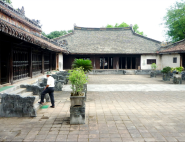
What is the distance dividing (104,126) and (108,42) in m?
21.6

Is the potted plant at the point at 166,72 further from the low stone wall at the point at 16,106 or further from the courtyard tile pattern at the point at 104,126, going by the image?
the low stone wall at the point at 16,106

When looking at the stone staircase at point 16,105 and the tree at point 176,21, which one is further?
the tree at point 176,21

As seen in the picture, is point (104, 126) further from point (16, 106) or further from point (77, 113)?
point (16, 106)

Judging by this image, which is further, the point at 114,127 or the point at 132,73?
the point at 132,73

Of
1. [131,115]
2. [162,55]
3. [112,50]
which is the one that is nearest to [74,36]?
[112,50]

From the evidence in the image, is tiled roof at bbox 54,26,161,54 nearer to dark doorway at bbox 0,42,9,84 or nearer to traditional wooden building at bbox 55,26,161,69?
traditional wooden building at bbox 55,26,161,69

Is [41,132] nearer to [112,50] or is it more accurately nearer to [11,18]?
[11,18]

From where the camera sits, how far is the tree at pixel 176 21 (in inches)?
1049

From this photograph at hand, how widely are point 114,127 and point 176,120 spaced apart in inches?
83.2

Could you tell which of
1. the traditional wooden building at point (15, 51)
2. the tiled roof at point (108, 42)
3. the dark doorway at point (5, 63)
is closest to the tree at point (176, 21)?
the tiled roof at point (108, 42)

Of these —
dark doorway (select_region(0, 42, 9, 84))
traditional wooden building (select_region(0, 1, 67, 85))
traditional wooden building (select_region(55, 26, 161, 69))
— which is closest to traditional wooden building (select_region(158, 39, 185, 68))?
traditional wooden building (select_region(55, 26, 161, 69))

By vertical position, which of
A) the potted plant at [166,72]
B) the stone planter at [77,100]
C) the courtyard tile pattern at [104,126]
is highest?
the potted plant at [166,72]

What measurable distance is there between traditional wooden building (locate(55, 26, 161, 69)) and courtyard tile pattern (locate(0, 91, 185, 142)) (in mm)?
17271

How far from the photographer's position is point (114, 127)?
16.0 feet
